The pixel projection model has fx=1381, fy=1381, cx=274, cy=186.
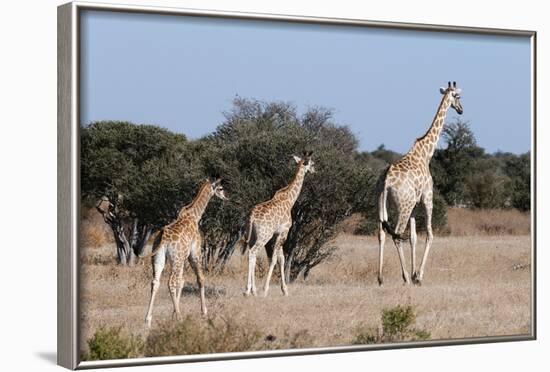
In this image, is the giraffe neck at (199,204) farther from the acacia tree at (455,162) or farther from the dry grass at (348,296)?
the acacia tree at (455,162)

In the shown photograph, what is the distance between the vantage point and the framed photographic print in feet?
Answer: 45.3

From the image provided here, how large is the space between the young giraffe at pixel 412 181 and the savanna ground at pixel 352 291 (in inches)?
5.9

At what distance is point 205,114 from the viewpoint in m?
14.6

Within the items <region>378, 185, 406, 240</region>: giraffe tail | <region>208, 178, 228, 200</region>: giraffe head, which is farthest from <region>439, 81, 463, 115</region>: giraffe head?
<region>208, 178, 228, 200</region>: giraffe head

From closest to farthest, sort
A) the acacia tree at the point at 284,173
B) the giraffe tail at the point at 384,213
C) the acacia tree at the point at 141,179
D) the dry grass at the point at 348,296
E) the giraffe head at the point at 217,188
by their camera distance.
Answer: the dry grass at the point at 348,296
the acacia tree at the point at 141,179
the giraffe head at the point at 217,188
the acacia tree at the point at 284,173
the giraffe tail at the point at 384,213

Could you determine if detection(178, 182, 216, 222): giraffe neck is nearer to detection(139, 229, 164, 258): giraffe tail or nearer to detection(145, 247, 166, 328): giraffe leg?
detection(139, 229, 164, 258): giraffe tail

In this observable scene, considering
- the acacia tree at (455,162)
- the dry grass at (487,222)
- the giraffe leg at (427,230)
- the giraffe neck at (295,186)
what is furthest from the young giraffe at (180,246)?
the dry grass at (487,222)

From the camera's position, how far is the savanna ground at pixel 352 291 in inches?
556

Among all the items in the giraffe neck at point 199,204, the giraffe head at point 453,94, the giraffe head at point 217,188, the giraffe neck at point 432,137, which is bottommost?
the giraffe neck at point 199,204

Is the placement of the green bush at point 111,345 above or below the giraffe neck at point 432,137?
below

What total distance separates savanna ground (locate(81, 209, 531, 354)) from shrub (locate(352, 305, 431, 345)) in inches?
3.0

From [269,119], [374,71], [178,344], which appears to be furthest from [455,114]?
[178,344]

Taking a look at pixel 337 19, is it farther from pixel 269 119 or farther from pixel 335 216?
pixel 335 216

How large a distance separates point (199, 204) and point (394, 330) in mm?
2651
